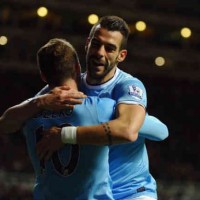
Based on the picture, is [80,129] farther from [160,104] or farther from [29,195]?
[160,104]

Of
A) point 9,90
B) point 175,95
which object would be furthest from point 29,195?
point 175,95

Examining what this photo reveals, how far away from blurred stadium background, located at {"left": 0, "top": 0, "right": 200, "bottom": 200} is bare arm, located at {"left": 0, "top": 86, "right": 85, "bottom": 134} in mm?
22339

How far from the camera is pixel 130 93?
4035 millimetres

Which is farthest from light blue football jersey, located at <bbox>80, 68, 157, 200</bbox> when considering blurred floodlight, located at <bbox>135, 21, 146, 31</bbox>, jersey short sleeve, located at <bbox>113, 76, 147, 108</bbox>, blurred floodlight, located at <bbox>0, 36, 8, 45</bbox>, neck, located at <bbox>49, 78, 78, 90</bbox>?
blurred floodlight, located at <bbox>135, 21, 146, 31</bbox>

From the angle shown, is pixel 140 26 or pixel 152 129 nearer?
pixel 152 129

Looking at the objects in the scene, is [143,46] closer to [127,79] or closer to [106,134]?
[127,79]

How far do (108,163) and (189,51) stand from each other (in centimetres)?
3080

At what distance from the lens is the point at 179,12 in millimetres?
34000

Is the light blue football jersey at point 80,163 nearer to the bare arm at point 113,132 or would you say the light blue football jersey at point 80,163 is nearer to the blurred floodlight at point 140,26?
the bare arm at point 113,132

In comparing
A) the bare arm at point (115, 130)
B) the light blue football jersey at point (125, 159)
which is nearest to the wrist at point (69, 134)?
the bare arm at point (115, 130)

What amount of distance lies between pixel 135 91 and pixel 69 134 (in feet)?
1.65

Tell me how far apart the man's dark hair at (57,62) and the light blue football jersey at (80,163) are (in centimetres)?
20

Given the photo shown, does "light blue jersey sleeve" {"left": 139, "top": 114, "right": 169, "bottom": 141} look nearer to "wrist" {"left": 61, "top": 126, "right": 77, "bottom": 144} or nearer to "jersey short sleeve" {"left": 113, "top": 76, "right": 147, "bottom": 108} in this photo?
"jersey short sleeve" {"left": 113, "top": 76, "right": 147, "bottom": 108}

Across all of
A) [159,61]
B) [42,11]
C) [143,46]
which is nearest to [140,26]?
[143,46]
